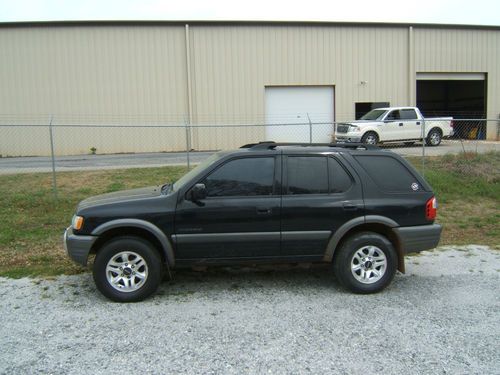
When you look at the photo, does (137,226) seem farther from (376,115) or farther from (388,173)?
(376,115)

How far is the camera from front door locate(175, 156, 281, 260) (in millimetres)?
5059

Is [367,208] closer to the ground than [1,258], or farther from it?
farther from it

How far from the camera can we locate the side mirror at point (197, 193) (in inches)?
197

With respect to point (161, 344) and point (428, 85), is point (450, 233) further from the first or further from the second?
point (428, 85)

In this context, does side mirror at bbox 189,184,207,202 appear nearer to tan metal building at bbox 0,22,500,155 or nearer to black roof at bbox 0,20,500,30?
tan metal building at bbox 0,22,500,155

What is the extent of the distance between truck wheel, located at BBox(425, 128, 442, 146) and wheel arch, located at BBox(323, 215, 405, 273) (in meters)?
15.9

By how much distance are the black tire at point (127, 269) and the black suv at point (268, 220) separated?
0.03 ft

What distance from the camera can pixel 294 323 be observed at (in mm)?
4453

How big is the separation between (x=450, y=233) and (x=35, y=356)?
6.94 metres

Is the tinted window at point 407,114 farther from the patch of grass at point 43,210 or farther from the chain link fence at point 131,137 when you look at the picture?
the patch of grass at point 43,210

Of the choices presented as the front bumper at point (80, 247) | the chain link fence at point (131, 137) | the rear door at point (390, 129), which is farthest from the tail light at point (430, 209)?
the chain link fence at point (131, 137)

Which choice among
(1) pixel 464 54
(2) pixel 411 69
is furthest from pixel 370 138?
(1) pixel 464 54

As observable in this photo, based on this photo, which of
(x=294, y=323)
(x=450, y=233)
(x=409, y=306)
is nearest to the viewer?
(x=294, y=323)

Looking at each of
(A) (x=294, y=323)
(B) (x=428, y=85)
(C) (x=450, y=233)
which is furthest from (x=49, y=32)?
(B) (x=428, y=85)
